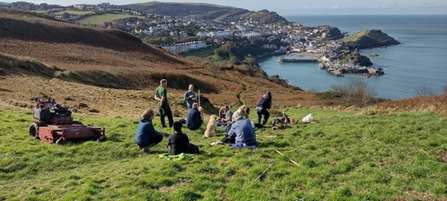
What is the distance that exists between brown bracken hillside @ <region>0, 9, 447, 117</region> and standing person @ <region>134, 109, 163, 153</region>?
11.2 meters

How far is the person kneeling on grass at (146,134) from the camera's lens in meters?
13.4

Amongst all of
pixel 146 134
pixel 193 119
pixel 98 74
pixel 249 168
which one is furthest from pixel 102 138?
pixel 98 74

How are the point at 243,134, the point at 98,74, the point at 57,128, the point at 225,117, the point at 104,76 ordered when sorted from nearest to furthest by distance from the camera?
the point at 243,134 → the point at 57,128 → the point at 225,117 → the point at 98,74 → the point at 104,76

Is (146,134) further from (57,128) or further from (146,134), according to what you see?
(57,128)

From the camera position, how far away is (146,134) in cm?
1343

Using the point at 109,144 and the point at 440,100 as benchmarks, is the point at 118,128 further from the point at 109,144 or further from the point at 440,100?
the point at 440,100

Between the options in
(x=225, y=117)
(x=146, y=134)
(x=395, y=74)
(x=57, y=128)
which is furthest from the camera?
(x=395, y=74)

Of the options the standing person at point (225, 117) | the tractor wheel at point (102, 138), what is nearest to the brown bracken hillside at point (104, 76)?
the standing person at point (225, 117)

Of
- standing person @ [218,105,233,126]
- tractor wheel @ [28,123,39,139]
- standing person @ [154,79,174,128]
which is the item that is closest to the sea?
standing person @ [218,105,233,126]

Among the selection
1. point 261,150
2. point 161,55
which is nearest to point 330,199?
point 261,150

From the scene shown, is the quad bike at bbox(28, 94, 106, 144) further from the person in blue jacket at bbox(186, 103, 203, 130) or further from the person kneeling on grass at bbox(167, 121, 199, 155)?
the person in blue jacket at bbox(186, 103, 203, 130)

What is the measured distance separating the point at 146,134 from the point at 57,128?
3107mm

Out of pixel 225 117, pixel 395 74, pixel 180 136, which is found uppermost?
pixel 180 136

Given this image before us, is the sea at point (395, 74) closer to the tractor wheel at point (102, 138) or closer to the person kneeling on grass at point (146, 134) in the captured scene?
the person kneeling on grass at point (146, 134)
